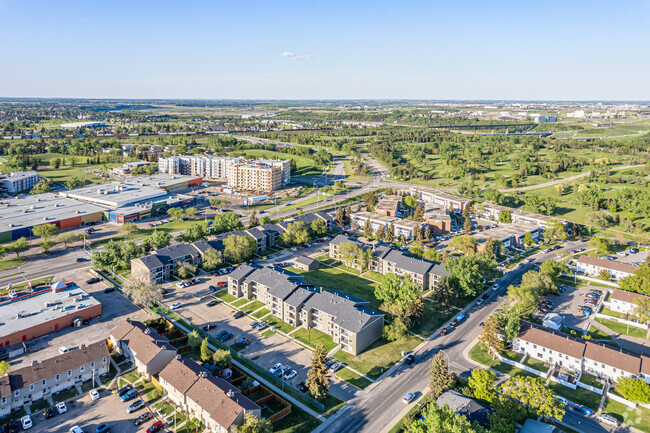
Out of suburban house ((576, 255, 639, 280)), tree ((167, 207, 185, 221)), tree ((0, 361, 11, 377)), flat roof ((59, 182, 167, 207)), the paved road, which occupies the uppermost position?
flat roof ((59, 182, 167, 207))

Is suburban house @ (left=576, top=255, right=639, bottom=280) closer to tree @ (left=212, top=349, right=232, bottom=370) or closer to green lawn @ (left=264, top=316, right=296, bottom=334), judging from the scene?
green lawn @ (left=264, top=316, right=296, bottom=334)

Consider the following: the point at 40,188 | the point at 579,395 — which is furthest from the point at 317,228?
the point at 40,188

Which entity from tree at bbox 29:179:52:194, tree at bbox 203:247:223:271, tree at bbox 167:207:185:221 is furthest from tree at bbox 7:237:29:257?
tree at bbox 29:179:52:194

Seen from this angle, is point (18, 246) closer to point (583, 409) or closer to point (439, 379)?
point (439, 379)

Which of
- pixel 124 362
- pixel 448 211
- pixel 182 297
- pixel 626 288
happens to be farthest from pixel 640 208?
pixel 124 362

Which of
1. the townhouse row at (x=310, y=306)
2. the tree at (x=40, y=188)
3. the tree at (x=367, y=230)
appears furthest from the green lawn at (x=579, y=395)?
the tree at (x=40, y=188)

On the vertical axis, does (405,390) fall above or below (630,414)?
below
